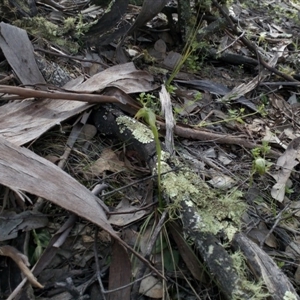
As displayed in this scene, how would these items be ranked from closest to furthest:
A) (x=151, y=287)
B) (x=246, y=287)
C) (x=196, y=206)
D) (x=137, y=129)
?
1. (x=246, y=287)
2. (x=151, y=287)
3. (x=196, y=206)
4. (x=137, y=129)

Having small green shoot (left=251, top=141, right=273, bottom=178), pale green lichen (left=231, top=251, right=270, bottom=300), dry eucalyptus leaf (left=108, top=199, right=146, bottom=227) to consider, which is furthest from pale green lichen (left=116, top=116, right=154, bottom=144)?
pale green lichen (left=231, top=251, right=270, bottom=300)

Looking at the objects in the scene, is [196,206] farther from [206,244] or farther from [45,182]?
[45,182]

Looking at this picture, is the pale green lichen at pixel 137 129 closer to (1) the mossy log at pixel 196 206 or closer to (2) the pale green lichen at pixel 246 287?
(1) the mossy log at pixel 196 206

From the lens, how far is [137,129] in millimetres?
1621

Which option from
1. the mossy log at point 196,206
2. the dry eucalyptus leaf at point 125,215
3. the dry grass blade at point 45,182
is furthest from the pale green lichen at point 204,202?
the dry grass blade at point 45,182

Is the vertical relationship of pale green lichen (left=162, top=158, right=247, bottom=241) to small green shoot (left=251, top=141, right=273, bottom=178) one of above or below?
above

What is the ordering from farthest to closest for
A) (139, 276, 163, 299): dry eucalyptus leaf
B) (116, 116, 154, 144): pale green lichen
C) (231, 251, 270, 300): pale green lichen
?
(116, 116, 154, 144): pale green lichen, (139, 276, 163, 299): dry eucalyptus leaf, (231, 251, 270, 300): pale green lichen

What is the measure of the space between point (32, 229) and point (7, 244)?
83 millimetres

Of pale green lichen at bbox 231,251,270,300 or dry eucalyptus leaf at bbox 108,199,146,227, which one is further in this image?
dry eucalyptus leaf at bbox 108,199,146,227

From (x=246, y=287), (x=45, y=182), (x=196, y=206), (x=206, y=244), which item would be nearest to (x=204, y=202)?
(x=196, y=206)

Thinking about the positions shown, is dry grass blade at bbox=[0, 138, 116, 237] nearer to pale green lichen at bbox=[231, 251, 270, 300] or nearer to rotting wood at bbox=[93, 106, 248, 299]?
rotting wood at bbox=[93, 106, 248, 299]

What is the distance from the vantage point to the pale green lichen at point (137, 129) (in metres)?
1.59

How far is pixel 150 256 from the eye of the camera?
1340 millimetres

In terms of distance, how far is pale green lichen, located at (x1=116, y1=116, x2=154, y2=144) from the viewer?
1.59 metres
